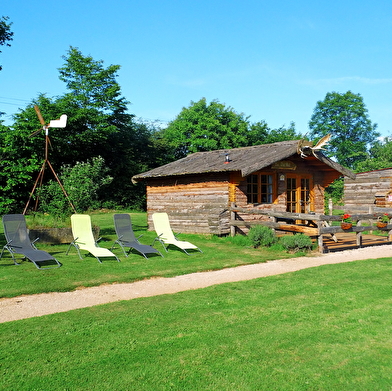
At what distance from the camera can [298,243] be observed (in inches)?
456

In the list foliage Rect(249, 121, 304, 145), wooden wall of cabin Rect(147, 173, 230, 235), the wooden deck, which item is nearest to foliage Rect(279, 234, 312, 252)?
the wooden deck

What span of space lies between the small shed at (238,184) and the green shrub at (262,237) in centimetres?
191

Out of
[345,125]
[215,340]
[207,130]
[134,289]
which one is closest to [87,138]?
[207,130]

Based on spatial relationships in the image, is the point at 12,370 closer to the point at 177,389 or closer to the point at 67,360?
the point at 67,360

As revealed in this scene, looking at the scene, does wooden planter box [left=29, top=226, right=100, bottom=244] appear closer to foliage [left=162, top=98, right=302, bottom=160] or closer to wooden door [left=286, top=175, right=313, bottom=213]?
wooden door [left=286, top=175, right=313, bottom=213]

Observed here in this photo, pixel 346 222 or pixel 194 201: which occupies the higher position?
pixel 194 201

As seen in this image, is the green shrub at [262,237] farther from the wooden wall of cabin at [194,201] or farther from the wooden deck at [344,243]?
the wooden wall of cabin at [194,201]

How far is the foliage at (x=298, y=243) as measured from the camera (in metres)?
11.6

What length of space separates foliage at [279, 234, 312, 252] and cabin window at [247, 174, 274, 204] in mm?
3602

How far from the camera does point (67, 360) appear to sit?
4.27 m

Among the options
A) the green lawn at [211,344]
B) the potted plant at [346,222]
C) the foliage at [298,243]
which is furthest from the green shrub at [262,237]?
the green lawn at [211,344]

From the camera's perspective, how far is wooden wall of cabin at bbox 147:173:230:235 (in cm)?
1458

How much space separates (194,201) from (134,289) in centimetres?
847

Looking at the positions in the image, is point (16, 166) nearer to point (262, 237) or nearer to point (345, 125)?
point (262, 237)
